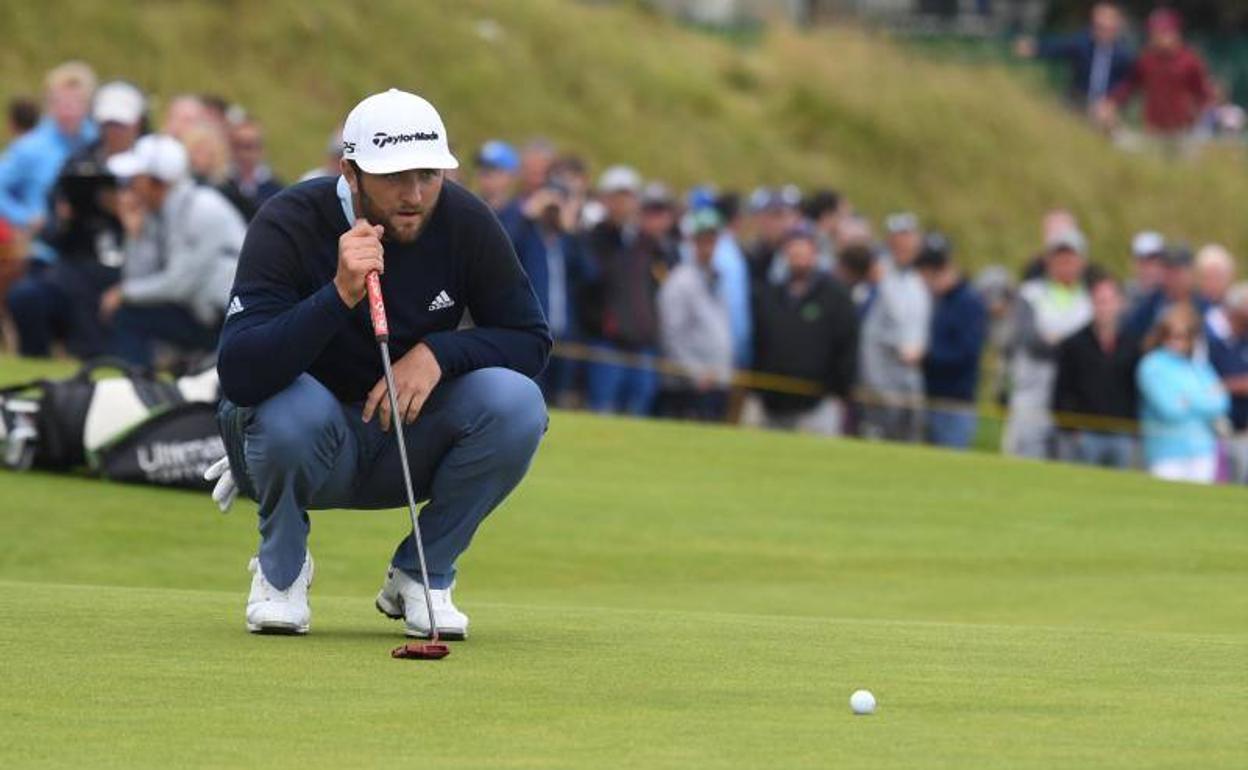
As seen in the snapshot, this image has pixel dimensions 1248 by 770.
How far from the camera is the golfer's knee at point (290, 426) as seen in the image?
27.7 ft

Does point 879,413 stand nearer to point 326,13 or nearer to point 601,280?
point 601,280

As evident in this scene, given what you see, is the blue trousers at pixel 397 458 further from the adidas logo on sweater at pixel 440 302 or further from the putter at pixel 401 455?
the adidas logo on sweater at pixel 440 302

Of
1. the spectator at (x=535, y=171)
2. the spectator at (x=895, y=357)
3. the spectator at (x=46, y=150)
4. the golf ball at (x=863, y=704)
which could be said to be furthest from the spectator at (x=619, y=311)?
the golf ball at (x=863, y=704)

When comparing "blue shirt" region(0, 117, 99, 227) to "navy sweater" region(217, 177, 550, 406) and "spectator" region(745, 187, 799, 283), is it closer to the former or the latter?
"spectator" region(745, 187, 799, 283)

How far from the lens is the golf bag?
14789 millimetres

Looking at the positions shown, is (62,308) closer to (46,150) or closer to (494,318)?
(46,150)

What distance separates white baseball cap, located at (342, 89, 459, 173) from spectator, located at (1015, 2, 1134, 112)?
2728 cm

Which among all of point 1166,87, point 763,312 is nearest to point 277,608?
point 763,312

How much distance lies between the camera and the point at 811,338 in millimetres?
21188

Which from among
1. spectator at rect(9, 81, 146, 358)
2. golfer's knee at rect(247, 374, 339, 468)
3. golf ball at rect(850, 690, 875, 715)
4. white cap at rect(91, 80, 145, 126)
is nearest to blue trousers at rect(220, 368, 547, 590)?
golfer's knee at rect(247, 374, 339, 468)

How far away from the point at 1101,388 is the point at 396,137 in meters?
12.9

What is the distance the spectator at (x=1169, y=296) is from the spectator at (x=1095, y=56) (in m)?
13.4

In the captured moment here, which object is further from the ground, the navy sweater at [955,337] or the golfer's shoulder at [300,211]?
the golfer's shoulder at [300,211]

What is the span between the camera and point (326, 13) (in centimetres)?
3278
